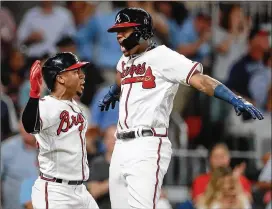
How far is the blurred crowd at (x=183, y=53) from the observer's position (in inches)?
359

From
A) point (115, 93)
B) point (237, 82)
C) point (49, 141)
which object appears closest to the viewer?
point (49, 141)

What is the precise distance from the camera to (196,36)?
11.3m

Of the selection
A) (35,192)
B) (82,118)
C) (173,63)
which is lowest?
(35,192)

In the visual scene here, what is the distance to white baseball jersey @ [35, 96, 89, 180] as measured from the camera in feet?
19.6

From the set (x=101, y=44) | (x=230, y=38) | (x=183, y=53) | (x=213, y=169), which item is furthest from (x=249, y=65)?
(x=213, y=169)

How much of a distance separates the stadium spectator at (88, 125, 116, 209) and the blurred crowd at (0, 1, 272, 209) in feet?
0.71

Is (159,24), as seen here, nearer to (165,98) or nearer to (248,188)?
(248,188)

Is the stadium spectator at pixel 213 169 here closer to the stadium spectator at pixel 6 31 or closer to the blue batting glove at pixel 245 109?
the stadium spectator at pixel 6 31

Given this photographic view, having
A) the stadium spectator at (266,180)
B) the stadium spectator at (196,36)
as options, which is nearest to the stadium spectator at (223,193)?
the stadium spectator at (266,180)

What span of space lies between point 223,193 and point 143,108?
2.48m

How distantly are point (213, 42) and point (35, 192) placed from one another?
5.46m

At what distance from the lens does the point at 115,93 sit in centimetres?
657

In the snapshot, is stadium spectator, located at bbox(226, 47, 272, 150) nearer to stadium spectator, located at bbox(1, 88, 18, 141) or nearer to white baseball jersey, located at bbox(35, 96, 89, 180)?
stadium spectator, located at bbox(1, 88, 18, 141)

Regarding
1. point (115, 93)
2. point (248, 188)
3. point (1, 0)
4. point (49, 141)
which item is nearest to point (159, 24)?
point (1, 0)
